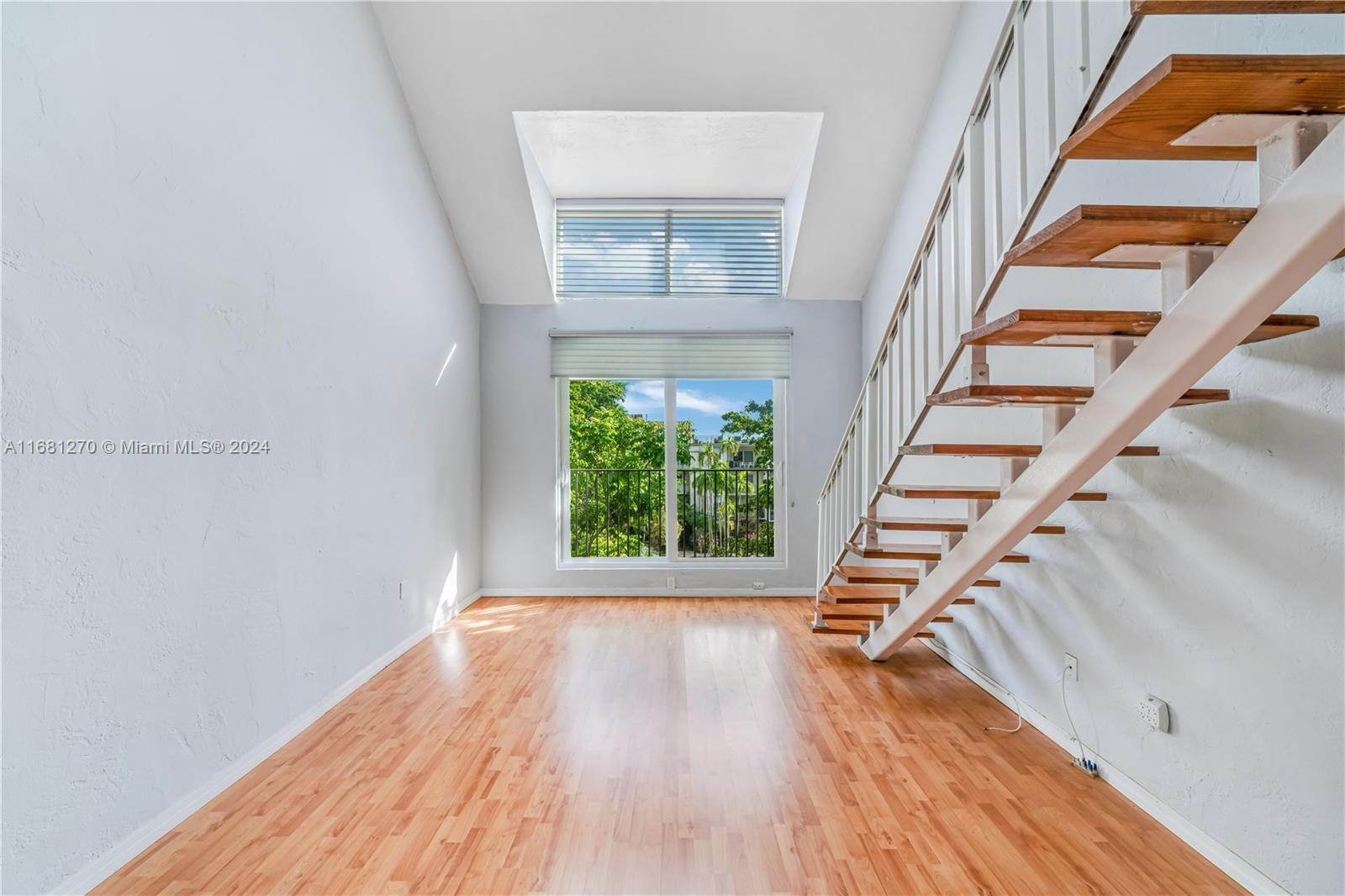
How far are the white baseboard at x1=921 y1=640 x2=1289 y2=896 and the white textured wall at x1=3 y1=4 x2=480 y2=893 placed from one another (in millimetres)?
3176

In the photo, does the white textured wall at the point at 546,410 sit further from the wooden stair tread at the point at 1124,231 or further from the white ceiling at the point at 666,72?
the wooden stair tread at the point at 1124,231

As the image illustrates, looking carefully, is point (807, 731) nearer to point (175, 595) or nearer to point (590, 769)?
point (590, 769)

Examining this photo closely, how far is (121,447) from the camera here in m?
2.05

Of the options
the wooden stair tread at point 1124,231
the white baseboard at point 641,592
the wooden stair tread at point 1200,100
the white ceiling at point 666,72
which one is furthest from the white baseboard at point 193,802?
the white ceiling at point 666,72

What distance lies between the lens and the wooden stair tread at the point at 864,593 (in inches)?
147

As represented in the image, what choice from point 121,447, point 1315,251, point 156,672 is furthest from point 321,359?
point 1315,251

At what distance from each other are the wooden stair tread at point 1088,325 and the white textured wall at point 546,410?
389 cm

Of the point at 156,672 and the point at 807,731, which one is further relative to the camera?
the point at 807,731

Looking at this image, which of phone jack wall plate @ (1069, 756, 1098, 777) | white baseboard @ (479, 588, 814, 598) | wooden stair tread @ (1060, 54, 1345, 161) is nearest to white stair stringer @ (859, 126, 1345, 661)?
wooden stair tread @ (1060, 54, 1345, 161)

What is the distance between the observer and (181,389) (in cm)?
230

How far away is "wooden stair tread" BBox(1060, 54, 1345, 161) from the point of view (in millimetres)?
1217

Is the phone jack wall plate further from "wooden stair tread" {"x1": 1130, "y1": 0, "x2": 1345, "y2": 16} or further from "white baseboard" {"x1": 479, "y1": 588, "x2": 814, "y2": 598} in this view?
"white baseboard" {"x1": 479, "y1": 588, "x2": 814, "y2": 598}

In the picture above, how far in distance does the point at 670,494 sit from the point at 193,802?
4.13 m

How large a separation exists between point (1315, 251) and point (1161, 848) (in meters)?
1.75
